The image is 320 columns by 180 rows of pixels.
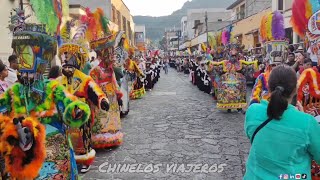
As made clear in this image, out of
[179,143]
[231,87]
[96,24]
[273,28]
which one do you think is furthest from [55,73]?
[231,87]

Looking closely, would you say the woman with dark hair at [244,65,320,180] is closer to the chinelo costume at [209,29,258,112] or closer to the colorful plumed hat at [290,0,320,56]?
the colorful plumed hat at [290,0,320,56]

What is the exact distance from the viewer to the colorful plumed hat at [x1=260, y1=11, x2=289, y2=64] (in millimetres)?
5493

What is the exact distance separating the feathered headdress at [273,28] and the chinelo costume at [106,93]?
8.19 feet

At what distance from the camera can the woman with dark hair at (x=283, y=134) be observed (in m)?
2.13

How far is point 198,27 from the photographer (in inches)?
2008

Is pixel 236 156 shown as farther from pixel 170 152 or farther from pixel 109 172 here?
pixel 109 172

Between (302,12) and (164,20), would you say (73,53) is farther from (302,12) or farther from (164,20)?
(164,20)

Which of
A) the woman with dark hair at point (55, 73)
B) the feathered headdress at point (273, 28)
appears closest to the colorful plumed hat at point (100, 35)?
the woman with dark hair at point (55, 73)

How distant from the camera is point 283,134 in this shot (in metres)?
2.15

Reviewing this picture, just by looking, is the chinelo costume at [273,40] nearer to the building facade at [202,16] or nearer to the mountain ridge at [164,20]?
the building facade at [202,16]

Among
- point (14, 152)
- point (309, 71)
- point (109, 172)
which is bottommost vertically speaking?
point (109, 172)

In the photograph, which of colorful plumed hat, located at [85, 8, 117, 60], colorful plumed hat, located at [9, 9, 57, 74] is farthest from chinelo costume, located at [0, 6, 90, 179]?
colorful plumed hat, located at [85, 8, 117, 60]

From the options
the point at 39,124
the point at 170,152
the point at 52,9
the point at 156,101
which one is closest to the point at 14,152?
the point at 39,124

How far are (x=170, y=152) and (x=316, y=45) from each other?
2.93 meters
